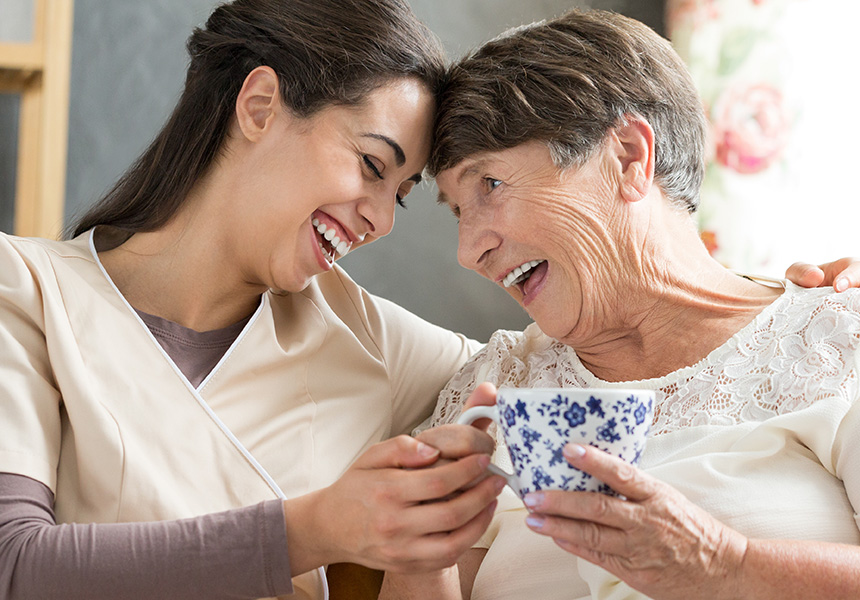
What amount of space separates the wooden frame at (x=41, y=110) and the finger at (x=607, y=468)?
5.66 feet

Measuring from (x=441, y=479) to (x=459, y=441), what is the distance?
0.14 ft

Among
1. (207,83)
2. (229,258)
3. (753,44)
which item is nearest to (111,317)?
(229,258)

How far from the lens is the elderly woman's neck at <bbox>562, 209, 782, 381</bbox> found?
1.37m

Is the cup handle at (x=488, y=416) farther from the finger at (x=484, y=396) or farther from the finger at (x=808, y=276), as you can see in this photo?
the finger at (x=808, y=276)

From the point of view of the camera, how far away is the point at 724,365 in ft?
4.17

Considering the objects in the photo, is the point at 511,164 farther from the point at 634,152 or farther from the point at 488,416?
the point at 488,416

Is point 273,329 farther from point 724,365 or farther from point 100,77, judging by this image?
point 100,77

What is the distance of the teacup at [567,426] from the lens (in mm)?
783

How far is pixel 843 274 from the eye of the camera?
130 centimetres

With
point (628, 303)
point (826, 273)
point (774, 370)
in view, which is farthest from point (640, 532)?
point (826, 273)

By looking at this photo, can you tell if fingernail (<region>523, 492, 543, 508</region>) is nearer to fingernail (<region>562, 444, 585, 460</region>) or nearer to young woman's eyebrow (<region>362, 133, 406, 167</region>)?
fingernail (<region>562, 444, 585, 460</region>)

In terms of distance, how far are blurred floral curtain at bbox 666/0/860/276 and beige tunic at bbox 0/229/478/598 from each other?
130 centimetres

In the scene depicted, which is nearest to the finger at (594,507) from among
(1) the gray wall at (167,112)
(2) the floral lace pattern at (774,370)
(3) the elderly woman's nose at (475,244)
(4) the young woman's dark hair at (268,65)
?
(2) the floral lace pattern at (774,370)

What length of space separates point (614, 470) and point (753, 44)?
1.99 metres
